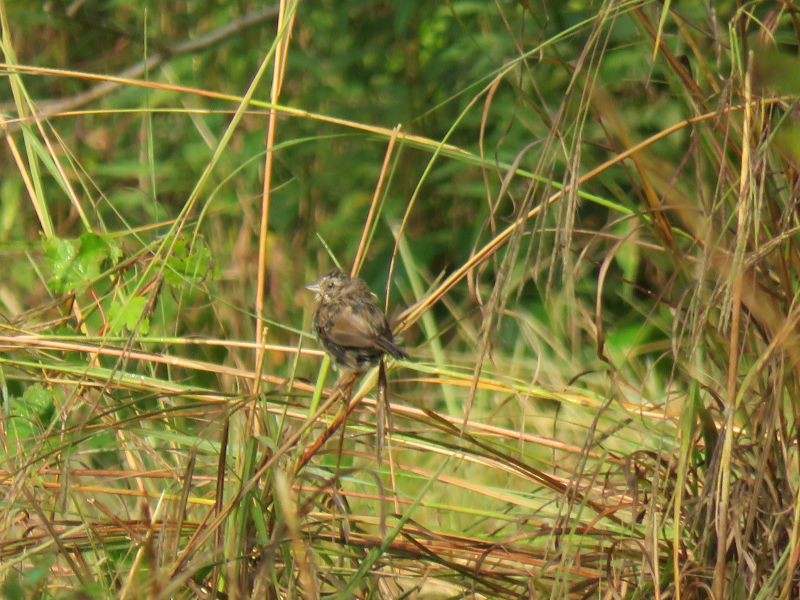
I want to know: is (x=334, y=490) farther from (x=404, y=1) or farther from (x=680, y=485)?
(x=404, y=1)

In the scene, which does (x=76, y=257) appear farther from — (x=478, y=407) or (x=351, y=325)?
(x=478, y=407)

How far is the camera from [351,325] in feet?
8.96

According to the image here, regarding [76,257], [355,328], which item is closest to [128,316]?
[76,257]

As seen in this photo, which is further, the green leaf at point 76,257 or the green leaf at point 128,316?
the green leaf at point 76,257

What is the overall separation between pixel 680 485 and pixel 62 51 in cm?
522

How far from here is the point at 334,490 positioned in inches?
70.6

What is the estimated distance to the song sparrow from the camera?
8.23ft

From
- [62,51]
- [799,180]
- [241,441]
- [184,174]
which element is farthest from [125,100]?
[799,180]

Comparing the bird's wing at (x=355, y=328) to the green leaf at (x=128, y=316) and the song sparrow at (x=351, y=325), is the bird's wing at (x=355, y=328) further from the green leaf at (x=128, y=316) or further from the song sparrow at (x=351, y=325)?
the green leaf at (x=128, y=316)

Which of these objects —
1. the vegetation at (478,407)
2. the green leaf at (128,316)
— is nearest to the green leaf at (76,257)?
the vegetation at (478,407)

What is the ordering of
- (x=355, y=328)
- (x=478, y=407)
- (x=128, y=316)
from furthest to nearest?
(x=478, y=407) → (x=355, y=328) → (x=128, y=316)

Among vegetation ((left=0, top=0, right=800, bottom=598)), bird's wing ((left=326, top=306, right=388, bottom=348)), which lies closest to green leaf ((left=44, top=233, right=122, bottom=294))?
vegetation ((left=0, top=0, right=800, bottom=598))

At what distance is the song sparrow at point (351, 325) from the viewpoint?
2.51 meters

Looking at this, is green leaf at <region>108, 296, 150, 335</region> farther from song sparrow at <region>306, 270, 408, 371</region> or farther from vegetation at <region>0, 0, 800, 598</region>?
song sparrow at <region>306, 270, 408, 371</region>
